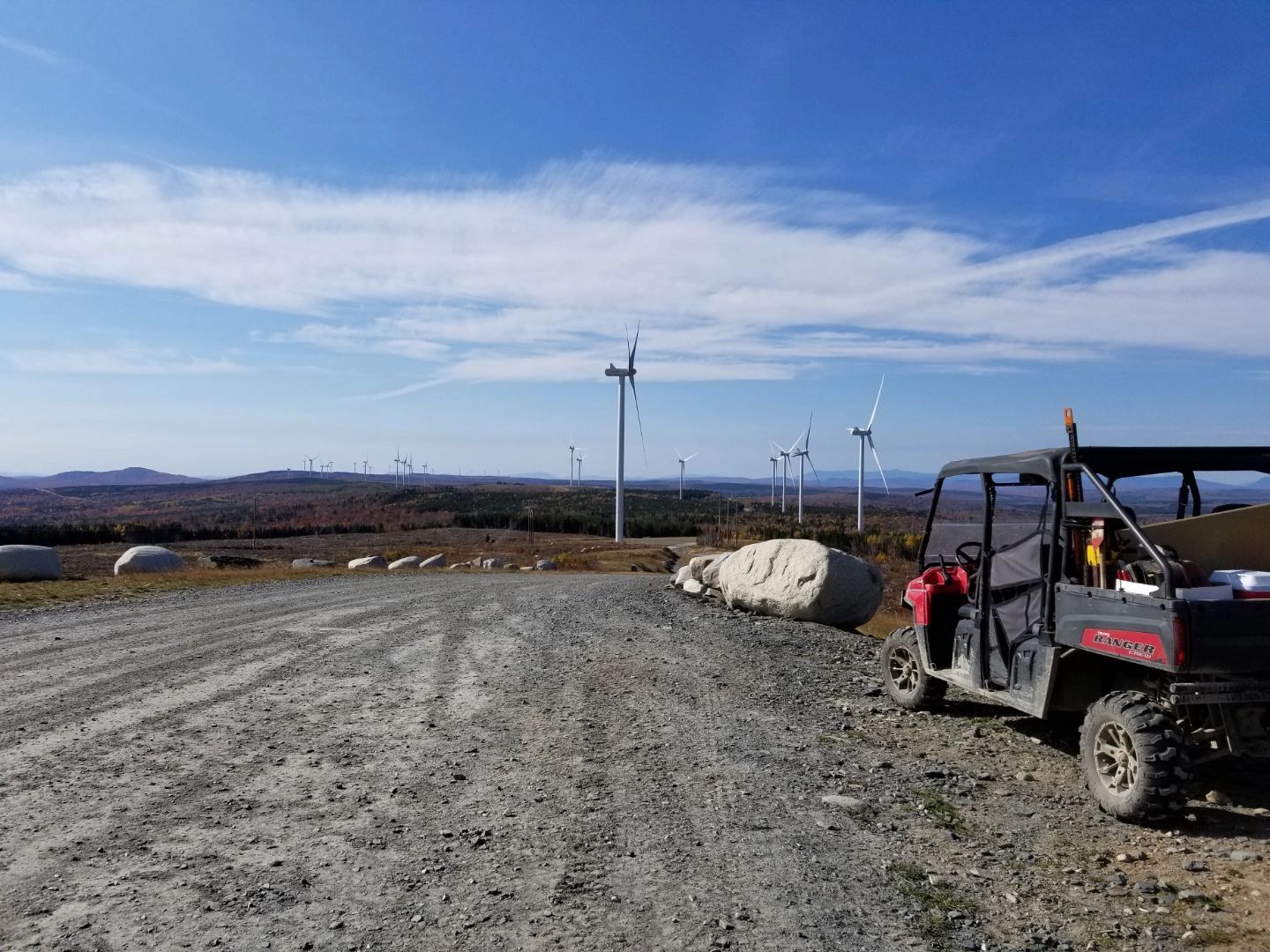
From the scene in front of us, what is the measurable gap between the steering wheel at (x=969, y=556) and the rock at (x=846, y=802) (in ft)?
9.78

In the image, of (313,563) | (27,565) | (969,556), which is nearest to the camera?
(969,556)

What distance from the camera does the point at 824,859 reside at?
5621 mm

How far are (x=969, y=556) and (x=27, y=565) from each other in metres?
26.9

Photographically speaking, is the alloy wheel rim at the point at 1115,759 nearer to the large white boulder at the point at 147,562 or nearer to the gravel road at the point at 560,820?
the gravel road at the point at 560,820

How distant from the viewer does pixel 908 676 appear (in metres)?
9.84

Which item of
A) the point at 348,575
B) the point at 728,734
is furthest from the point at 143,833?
the point at 348,575

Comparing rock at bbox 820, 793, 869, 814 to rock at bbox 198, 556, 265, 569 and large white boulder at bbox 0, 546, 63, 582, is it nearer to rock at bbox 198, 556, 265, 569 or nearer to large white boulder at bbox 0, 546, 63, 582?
large white boulder at bbox 0, 546, 63, 582

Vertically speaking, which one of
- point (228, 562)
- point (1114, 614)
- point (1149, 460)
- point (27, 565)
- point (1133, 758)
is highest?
point (1149, 460)

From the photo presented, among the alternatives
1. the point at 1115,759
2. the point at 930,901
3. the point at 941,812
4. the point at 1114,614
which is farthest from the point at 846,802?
the point at 1114,614

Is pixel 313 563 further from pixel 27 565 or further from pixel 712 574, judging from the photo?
pixel 712 574

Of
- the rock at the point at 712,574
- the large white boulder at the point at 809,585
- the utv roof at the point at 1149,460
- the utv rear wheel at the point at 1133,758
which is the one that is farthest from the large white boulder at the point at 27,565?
the utv rear wheel at the point at 1133,758

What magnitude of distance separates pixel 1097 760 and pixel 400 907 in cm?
459

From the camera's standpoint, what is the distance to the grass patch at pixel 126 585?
66.1 ft

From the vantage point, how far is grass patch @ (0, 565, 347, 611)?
20.1 metres
